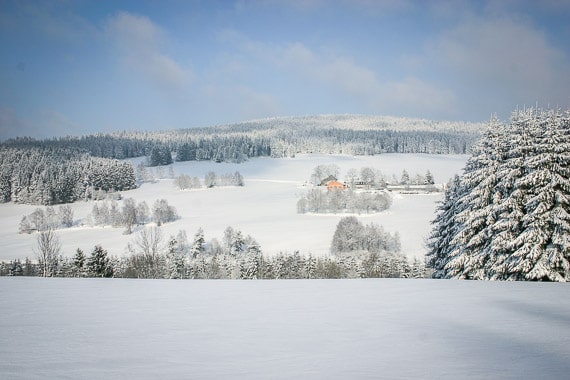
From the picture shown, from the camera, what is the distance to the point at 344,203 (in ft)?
339

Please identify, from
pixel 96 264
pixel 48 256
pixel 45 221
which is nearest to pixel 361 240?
pixel 96 264

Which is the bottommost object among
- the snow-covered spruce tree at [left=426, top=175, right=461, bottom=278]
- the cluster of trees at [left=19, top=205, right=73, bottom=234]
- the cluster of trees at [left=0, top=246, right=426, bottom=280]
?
the cluster of trees at [left=0, top=246, right=426, bottom=280]

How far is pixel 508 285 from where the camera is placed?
50.6ft

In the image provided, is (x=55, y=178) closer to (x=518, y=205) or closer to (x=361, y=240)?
(x=361, y=240)

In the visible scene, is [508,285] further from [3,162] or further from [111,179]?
[3,162]

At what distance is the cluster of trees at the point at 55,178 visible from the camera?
119188mm

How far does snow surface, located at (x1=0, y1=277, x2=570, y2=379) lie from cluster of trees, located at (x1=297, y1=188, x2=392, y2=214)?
278 ft

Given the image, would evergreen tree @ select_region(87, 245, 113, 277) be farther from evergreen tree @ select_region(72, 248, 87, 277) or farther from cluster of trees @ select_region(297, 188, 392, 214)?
cluster of trees @ select_region(297, 188, 392, 214)

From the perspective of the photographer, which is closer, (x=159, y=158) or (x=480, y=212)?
(x=480, y=212)

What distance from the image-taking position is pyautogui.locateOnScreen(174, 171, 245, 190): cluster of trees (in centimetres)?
13712

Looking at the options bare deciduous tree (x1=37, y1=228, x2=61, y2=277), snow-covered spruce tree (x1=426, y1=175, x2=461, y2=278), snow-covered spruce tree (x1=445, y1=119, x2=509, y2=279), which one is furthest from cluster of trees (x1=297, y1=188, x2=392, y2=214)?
snow-covered spruce tree (x1=445, y1=119, x2=509, y2=279)

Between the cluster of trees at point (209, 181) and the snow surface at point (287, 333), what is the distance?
124681mm

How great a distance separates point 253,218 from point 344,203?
24.9 meters

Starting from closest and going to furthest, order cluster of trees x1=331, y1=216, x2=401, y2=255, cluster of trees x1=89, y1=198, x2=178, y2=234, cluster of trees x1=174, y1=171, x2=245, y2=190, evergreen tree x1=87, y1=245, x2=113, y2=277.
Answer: evergreen tree x1=87, y1=245, x2=113, y2=277 → cluster of trees x1=331, y1=216, x2=401, y2=255 → cluster of trees x1=89, y1=198, x2=178, y2=234 → cluster of trees x1=174, y1=171, x2=245, y2=190
